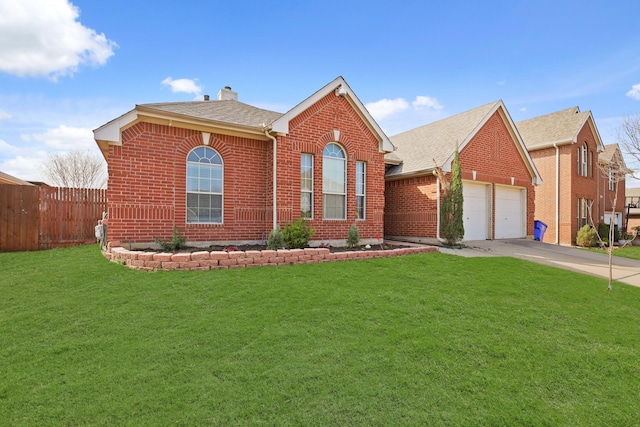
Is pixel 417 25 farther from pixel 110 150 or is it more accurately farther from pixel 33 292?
pixel 33 292

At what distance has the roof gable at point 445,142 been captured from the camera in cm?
1276

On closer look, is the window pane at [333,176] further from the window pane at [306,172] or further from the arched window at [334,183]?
the window pane at [306,172]

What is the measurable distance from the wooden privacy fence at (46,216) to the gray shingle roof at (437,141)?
11.8 m

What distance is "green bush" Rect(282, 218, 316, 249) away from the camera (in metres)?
8.62

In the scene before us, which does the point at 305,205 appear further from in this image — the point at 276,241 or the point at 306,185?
the point at 276,241

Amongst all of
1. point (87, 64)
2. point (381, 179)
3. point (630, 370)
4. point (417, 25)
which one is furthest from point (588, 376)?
point (87, 64)

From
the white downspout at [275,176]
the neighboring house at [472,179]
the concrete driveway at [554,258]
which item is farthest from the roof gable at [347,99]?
the concrete driveway at [554,258]

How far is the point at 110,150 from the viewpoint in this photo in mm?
7625

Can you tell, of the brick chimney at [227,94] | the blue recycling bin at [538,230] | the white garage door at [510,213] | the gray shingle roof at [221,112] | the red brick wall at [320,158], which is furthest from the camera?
the blue recycling bin at [538,230]

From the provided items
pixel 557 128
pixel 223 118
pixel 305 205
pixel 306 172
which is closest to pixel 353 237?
pixel 305 205

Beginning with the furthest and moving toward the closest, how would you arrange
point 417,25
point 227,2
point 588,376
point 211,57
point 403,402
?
point 417,25, point 211,57, point 227,2, point 588,376, point 403,402

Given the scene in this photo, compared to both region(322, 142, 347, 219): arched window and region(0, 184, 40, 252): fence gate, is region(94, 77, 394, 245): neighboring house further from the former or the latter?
region(0, 184, 40, 252): fence gate

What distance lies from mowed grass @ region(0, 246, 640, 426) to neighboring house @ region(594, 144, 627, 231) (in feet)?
66.2

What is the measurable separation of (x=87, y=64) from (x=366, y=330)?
46.4 ft
